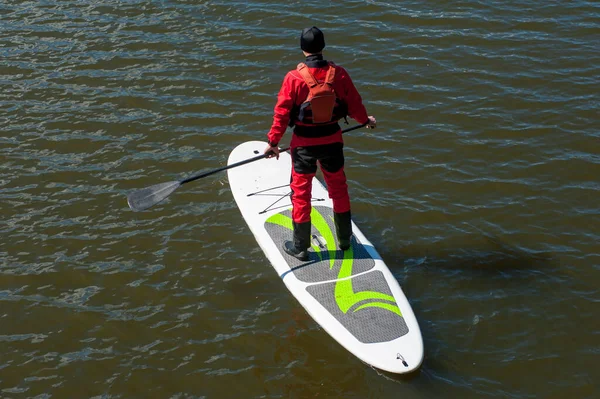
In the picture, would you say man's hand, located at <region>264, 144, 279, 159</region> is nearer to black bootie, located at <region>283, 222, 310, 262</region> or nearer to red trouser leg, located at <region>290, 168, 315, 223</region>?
red trouser leg, located at <region>290, 168, 315, 223</region>

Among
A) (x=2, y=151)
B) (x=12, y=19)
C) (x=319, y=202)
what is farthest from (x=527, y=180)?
(x=12, y=19)

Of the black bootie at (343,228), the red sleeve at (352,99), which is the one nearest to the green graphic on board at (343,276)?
the black bootie at (343,228)

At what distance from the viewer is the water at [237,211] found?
7012 mm

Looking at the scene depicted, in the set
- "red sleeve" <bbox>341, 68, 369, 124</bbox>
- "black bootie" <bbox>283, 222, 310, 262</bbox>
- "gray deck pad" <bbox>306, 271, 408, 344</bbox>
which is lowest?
"gray deck pad" <bbox>306, 271, 408, 344</bbox>

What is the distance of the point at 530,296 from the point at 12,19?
10810 millimetres

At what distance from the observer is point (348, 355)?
7066mm

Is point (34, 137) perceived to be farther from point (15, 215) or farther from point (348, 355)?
point (348, 355)

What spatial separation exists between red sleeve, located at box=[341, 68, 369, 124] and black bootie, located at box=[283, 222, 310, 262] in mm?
1287

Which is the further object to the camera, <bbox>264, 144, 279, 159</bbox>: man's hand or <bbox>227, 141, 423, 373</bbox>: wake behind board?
<bbox>264, 144, 279, 159</bbox>: man's hand

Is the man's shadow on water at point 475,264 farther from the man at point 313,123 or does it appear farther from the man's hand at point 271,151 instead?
the man's hand at point 271,151

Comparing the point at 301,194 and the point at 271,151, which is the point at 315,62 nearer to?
the point at 271,151

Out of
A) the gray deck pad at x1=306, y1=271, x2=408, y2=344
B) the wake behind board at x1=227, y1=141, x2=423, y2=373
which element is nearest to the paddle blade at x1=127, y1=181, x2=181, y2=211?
the wake behind board at x1=227, y1=141, x2=423, y2=373

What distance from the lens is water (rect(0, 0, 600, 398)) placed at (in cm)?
701

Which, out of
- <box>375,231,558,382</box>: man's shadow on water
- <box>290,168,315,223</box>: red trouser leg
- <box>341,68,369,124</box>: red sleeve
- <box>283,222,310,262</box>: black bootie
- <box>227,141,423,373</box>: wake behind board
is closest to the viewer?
<box>227,141,423,373</box>: wake behind board
